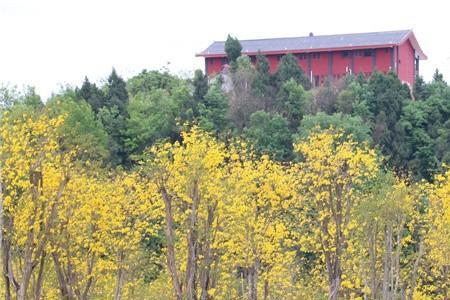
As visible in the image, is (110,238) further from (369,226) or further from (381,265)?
(381,265)

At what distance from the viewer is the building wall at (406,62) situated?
7144cm

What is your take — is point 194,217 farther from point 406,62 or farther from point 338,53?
point 406,62

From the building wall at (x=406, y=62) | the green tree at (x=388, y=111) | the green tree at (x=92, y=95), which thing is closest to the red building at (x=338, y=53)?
the building wall at (x=406, y=62)

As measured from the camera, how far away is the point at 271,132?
190 ft

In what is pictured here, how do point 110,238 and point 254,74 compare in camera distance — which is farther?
point 254,74

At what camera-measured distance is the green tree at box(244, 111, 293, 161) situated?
56906mm

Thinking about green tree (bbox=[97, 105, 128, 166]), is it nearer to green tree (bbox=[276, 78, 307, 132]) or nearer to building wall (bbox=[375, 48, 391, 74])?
green tree (bbox=[276, 78, 307, 132])

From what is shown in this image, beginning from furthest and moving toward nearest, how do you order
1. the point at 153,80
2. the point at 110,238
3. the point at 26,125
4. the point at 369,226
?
1. the point at 153,80
2. the point at 369,226
3. the point at 110,238
4. the point at 26,125

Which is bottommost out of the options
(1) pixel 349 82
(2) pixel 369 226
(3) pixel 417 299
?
(3) pixel 417 299

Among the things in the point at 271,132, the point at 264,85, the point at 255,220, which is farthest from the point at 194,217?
the point at 264,85

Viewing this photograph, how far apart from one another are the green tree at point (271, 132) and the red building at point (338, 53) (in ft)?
39.0

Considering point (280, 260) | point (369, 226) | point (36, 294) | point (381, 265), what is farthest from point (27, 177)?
point (381, 265)

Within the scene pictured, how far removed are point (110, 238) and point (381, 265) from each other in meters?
11.2

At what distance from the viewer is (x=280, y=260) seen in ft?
89.9
